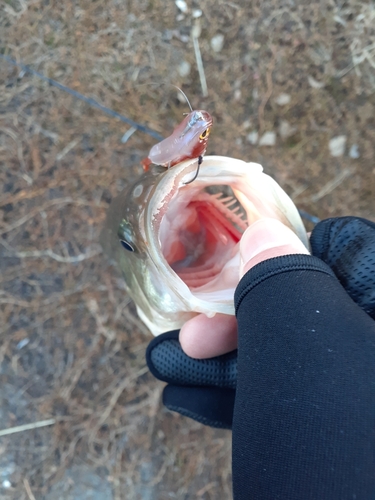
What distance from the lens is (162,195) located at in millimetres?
983

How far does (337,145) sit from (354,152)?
0.09 m

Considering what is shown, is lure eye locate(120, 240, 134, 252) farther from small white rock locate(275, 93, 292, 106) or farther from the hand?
small white rock locate(275, 93, 292, 106)

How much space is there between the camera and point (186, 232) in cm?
138

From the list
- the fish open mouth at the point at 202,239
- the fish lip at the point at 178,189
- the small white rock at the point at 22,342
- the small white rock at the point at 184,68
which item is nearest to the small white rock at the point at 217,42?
the small white rock at the point at 184,68

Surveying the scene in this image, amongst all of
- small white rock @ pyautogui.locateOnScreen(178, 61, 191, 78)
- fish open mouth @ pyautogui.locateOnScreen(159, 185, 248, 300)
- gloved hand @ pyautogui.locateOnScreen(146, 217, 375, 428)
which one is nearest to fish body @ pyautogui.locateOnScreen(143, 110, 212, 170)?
fish open mouth @ pyautogui.locateOnScreen(159, 185, 248, 300)

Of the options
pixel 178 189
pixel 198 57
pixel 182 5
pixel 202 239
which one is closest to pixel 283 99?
pixel 198 57

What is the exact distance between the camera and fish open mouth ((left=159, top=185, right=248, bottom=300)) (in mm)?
1206

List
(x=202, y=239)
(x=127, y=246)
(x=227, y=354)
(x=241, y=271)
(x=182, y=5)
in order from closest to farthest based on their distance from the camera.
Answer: (x=241, y=271), (x=127, y=246), (x=227, y=354), (x=202, y=239), (x=182, y=5)

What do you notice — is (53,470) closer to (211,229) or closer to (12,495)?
(12,495)

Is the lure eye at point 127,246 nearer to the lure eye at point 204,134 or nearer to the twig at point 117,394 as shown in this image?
the lure eye at point 204,134

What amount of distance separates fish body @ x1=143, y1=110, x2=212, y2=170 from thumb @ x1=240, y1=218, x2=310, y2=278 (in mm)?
216

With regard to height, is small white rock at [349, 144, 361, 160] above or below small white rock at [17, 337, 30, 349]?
above

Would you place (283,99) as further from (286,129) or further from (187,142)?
(187,142)

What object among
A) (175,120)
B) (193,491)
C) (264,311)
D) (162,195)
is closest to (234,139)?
(175,120)
